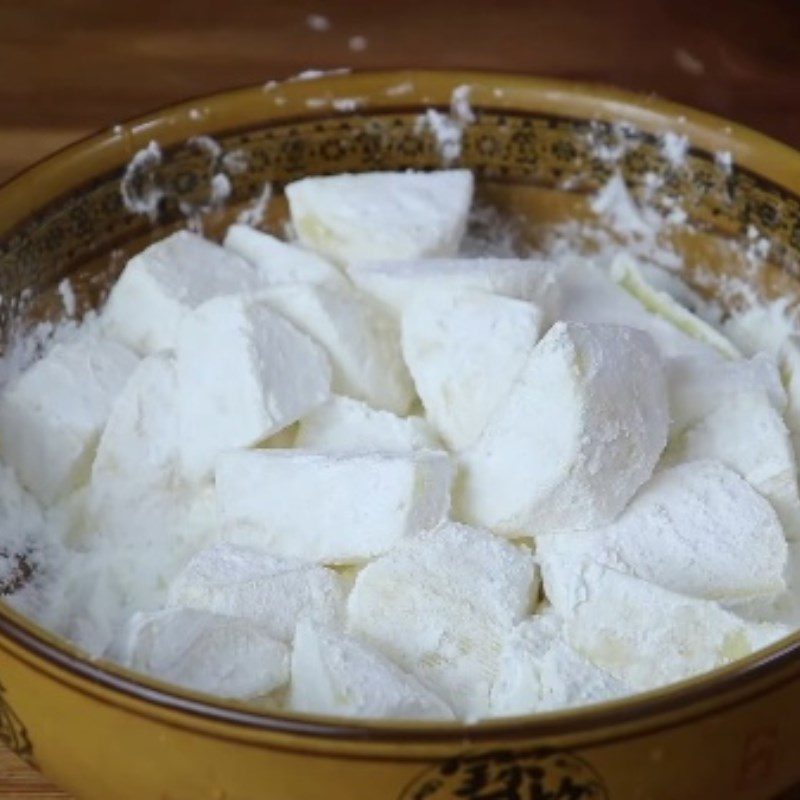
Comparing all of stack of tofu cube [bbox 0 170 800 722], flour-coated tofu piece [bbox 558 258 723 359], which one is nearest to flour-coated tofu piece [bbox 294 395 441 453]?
stack of tofu cube [bbox 0 170 800 722]

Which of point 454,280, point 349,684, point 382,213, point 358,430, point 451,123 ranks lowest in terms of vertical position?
point 349,684

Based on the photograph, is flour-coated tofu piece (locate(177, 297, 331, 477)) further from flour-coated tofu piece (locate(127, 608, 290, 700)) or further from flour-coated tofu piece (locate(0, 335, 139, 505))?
flour-coated tofu piece (locate(127, 608, 290, 700))

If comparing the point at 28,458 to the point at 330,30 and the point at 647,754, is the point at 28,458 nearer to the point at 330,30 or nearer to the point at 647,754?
the point at 647,754

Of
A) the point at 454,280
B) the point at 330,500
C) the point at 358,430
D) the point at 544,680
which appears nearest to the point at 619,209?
the point at 454,280

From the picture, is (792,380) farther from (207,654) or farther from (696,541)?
(207,654)

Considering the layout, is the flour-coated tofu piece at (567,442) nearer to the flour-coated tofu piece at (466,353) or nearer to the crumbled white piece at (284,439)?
the flour-coated tofu piece at (466,353)

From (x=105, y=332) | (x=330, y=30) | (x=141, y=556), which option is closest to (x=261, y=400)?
(x=141, y=556)
